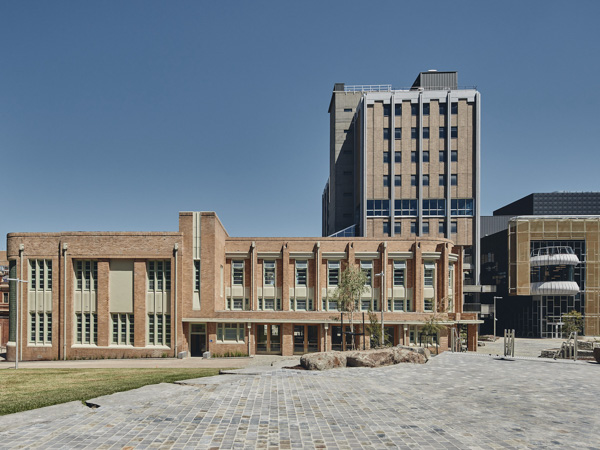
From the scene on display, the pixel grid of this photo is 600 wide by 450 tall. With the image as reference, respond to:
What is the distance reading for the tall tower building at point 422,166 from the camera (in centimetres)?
6550

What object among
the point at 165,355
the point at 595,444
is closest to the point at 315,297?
the point at 165,355

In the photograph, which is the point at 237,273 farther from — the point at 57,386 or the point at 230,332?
the point at 57,386

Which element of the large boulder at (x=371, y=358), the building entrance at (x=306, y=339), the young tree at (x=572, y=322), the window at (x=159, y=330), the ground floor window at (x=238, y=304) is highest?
the large boulder at (x=371, y=358)

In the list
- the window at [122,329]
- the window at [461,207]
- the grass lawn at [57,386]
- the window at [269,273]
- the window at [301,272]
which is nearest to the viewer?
the grass lawn at [57,386]

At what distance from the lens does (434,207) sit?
217 ft

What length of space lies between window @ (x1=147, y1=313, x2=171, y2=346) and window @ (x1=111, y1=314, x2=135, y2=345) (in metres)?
1.59

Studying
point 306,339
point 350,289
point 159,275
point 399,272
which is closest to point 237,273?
point 159,275

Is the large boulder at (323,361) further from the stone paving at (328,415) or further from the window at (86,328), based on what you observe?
the window at (86,328)

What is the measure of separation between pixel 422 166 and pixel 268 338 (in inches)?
1535

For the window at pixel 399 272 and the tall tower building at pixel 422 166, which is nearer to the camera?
the window at pixel 399 272

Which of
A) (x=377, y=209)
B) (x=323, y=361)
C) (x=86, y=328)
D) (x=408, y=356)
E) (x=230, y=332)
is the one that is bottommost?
(x=230, y=332)

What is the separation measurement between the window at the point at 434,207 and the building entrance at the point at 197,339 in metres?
40.5

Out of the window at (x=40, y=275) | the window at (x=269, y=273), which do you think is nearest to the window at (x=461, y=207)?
the window at (x=269, y=273)

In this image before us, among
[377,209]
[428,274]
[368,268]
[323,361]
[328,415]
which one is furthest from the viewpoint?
[377,209]
